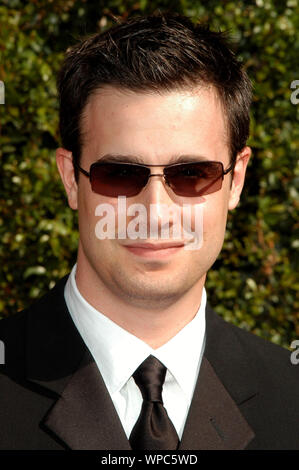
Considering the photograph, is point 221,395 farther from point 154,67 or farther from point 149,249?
point 154,67

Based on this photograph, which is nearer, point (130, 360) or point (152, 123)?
point (152, 123)

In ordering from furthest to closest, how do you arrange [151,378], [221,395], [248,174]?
1. [248,174]
2. [221,395]
3. [151,378]

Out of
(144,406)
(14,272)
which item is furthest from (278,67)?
(144,406)

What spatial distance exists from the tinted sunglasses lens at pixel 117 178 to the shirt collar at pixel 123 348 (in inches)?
20.8

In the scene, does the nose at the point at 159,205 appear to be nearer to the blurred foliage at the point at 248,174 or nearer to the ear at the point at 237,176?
the ear at the point at 237,176

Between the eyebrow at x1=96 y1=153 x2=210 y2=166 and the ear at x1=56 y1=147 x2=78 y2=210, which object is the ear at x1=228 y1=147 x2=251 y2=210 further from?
the ear at x1=56 y1=147 x2=78 y2=210

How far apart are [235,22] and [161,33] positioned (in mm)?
2025

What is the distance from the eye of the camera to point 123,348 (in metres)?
2.94

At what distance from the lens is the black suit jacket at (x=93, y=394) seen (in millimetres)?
2785

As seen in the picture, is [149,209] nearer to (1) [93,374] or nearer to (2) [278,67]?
(1) [93,374]

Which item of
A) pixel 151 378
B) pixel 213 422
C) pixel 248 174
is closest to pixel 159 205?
pixel 151 378

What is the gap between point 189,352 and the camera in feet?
10.1

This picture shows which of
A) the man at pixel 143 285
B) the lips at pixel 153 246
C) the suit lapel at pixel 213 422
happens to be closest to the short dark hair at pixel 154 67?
the man at pixel 143 285

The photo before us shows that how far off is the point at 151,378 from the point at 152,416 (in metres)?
0.16
